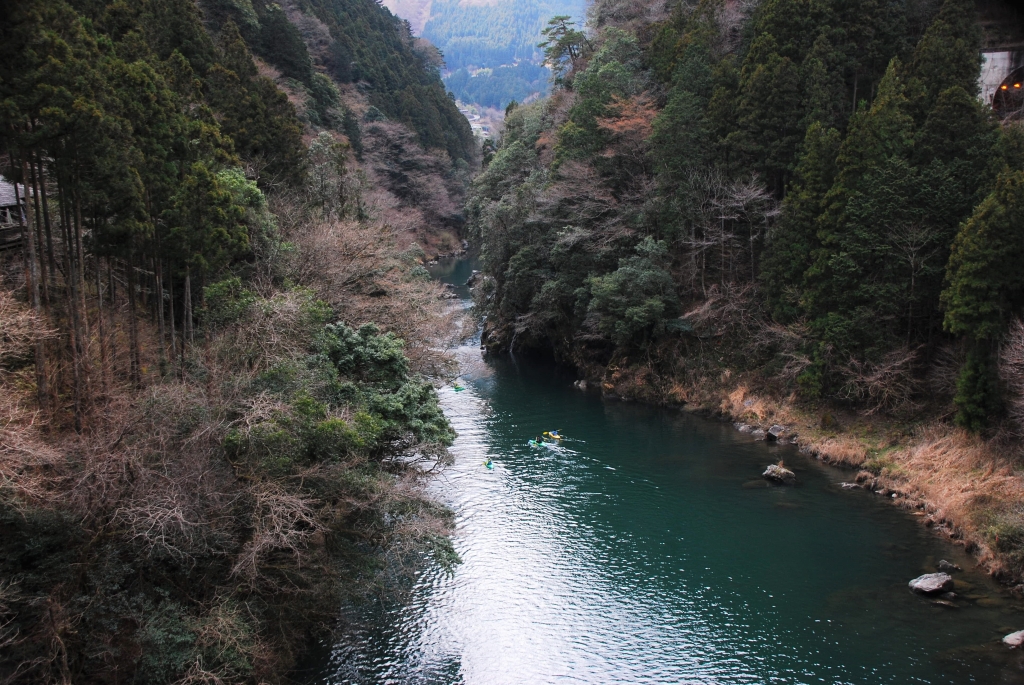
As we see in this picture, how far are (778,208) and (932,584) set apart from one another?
18824 mm

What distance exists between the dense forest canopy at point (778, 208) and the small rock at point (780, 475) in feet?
13.6

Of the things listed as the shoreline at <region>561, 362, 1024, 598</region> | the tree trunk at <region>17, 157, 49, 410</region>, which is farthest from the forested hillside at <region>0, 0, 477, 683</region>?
the shoreline at <region>561, 362, 1024, 598</region>

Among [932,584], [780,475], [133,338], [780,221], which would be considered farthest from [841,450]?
[133,338]

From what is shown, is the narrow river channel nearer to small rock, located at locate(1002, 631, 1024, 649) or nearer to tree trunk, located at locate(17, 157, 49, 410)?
small rock, located at locate(1002, 631, 1024, 649)

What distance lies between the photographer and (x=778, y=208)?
34125 millimetres

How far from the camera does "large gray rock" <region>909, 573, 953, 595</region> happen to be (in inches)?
756

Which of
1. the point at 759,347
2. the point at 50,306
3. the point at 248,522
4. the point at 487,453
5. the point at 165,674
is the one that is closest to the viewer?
the point at 165,674

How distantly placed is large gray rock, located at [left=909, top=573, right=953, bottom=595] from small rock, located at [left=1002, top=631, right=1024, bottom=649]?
2.12m

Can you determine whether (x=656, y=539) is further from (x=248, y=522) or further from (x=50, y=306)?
(x=50, y=306)

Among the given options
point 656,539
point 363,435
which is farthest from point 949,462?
point 363,435

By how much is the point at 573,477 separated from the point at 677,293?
A: 13.4 meters

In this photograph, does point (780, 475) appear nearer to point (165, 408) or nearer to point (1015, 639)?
point (1015, 639)

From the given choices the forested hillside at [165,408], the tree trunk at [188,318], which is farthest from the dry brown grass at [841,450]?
the tree trunk at [188,318]

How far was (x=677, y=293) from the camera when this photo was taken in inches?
1492
